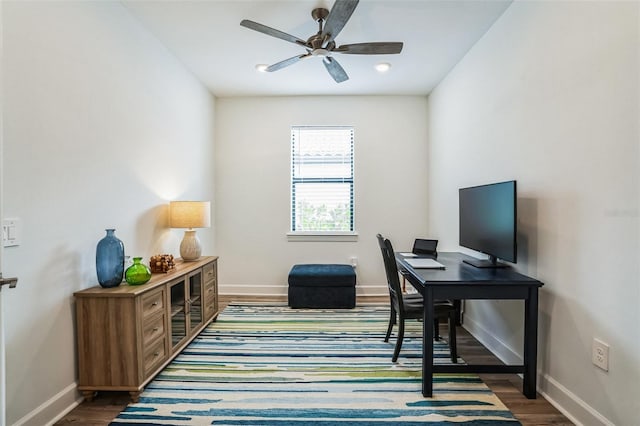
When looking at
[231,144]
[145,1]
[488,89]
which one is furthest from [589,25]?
[231,144]

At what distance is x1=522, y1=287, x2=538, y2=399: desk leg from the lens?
1.93m

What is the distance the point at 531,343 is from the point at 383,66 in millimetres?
2761

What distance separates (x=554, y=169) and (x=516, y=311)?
103cm

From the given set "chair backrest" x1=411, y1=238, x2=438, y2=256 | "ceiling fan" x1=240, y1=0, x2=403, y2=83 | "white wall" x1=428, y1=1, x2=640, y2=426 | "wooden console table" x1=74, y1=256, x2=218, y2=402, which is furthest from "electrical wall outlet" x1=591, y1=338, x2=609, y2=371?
"wooden console table" x1=74, y1=256, x2=218, y2=402

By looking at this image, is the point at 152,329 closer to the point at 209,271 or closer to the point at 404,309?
the point at 209,271

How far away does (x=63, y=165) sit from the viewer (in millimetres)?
1882

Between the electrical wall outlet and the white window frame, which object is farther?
the white window frame

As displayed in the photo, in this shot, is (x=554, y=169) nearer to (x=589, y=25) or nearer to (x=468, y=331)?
(x=589, y=25)

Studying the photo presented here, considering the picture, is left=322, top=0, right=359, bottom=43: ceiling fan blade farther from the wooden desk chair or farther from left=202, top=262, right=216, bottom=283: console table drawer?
left=202, top=262, right=216, bottom=283: console table drawer

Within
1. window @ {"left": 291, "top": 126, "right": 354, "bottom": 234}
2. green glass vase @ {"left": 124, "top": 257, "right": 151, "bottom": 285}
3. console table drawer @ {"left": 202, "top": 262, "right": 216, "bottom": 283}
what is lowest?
console table drawer @ {"left": 202, "top": 262, "right": 216, "bottom": 283}

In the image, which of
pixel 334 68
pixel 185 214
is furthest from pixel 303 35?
pixel 185 214

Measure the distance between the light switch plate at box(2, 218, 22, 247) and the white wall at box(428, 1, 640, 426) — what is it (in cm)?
288

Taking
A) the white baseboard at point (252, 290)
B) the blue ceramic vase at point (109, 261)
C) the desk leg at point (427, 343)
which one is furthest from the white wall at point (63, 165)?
the desk leg at point (427, 343)

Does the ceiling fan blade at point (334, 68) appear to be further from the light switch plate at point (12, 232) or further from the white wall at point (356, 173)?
the light switch plate at point (12, 232)
